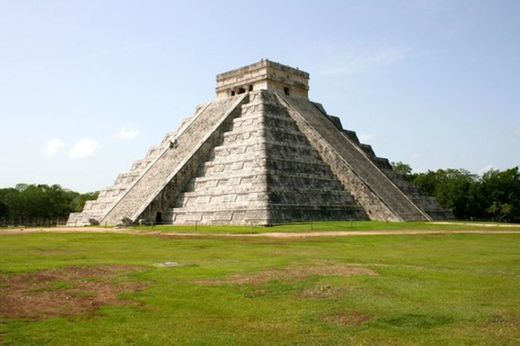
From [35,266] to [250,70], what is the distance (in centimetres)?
3527

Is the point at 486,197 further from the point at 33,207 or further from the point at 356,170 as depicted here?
the point at 33,207

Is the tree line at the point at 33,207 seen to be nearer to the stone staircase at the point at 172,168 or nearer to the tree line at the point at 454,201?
the tree line at the point at 454,201

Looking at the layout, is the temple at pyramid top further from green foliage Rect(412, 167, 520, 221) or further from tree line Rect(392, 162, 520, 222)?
green foliage Rect(412, 167, 520, 221)

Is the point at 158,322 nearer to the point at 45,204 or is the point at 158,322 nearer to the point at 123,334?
the point at 123,334

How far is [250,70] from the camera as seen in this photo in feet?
153

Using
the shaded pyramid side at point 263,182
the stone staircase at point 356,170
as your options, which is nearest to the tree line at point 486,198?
the stone staircase at point 356,170

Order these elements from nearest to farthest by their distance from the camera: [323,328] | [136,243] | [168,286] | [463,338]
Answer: [463,338], [323,328], [168,286], [136,243]

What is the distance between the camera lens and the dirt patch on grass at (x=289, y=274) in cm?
1148

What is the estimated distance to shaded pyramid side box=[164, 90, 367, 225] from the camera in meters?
33.1

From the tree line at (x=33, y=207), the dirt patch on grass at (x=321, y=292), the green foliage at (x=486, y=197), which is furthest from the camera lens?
the tree line at (x=33, y=207)

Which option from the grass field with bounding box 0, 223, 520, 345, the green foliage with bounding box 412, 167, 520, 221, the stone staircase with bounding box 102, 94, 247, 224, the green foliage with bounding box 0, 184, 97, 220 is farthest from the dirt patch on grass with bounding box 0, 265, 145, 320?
the green foliage with bounding box 0, 184, 97, 220

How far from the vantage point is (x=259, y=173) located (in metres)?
34.5

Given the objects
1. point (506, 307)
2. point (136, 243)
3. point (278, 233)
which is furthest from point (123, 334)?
point (278, 233)

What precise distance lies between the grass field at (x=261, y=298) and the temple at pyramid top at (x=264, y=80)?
30557mm
